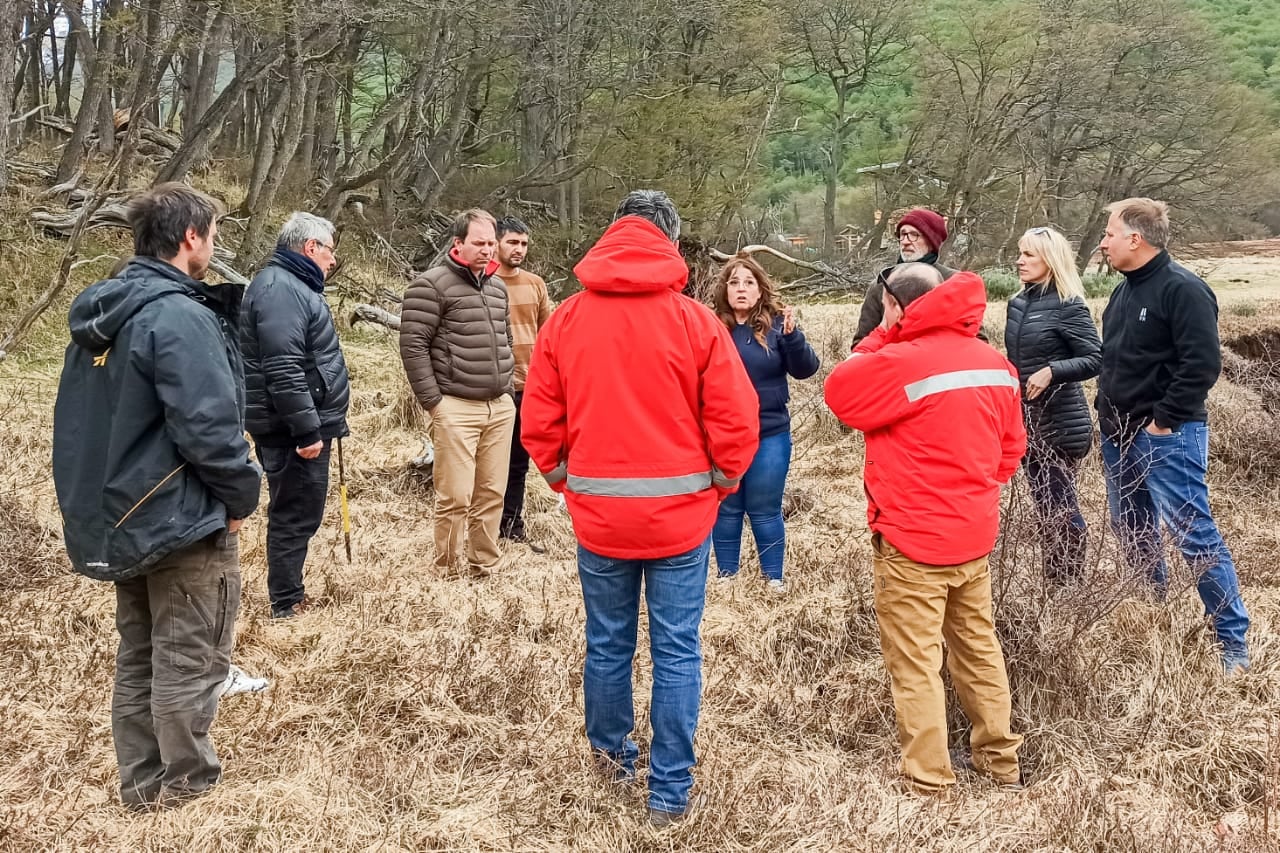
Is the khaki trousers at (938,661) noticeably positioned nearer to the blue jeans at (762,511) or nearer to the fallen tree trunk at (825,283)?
the blue jeans at (762,511)

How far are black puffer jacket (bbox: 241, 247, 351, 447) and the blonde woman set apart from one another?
3210mm

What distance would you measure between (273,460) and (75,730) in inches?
54.0

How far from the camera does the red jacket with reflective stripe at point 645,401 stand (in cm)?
252

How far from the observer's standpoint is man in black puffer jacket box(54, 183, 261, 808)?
2.50m

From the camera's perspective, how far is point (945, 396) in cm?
276

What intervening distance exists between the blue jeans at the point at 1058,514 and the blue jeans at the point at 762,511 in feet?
3.83

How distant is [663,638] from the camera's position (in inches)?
104

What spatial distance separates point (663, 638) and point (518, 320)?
3.31 meters

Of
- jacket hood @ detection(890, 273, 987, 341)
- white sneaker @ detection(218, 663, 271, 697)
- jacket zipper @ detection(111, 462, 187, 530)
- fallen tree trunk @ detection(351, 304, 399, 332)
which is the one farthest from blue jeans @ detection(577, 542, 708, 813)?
fallen tree trunk @ detection(351, 304, 399, 332)

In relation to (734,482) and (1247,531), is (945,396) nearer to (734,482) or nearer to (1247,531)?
(734,482)

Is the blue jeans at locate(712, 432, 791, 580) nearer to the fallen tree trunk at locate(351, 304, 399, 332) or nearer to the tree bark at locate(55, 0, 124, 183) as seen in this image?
the fallen tree trunk at locate(351, 304, 399, 332)

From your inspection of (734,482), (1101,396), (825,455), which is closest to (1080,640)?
(1101,396)

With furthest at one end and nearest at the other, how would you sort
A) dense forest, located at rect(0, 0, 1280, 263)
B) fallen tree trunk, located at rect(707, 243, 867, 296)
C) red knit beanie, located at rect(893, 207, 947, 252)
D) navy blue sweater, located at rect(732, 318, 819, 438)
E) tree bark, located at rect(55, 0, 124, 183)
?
1. fallen tree trunk, located at rect(707, 243, 867, 296)
2. dense forest, located at rect(0, 0, 1280, 263)
3. tree bark, located at rect(55, 0, 124, 183)
4. navy blue sweater, located at rect(732, 318, 819, 438)
5. red knit beanie, located at rect(893, 207, 947, 252)

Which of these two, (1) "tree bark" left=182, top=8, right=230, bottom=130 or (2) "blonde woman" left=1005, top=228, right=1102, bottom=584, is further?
(1) "tree bark" left=182, top=8, right=230, bottom=130
